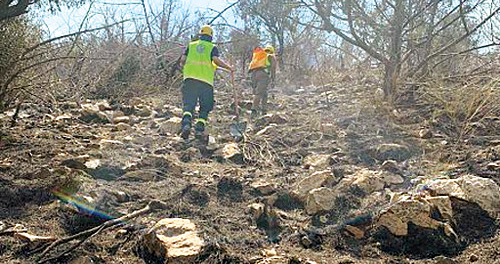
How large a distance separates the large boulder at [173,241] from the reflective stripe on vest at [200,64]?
3241 mm

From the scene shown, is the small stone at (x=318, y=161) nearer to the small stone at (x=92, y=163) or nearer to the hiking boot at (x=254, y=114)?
the small stone at (x=92, y=163)

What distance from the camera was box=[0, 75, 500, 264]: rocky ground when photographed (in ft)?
7.97

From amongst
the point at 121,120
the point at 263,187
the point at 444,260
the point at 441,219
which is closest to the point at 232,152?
the point at 263,187

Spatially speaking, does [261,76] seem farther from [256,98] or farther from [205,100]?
[205,100]

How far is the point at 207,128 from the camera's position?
5789mm

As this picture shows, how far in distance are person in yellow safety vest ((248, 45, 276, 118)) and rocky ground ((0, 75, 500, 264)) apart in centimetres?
161

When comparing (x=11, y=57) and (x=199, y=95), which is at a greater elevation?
(x=11, y=57)

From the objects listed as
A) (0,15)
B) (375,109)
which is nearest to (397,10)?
(375,109)

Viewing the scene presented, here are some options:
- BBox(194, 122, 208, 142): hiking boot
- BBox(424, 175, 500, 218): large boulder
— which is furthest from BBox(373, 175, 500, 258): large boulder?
BBox(194, 122, 208, 142): hiking boot

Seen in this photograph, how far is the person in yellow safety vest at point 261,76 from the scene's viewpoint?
23.5 feet

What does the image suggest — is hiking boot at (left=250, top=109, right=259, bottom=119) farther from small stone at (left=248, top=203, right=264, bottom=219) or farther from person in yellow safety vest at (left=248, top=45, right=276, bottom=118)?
small stone at (left=248, top=203, right=264, bottom=219)

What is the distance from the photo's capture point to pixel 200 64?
5684 mm

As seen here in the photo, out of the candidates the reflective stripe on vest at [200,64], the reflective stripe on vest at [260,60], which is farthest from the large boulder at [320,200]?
the reflective stripe on vest at [260,60]

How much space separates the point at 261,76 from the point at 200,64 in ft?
6.38
